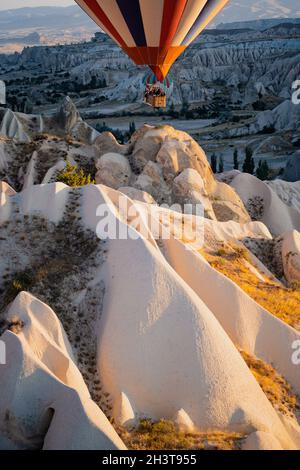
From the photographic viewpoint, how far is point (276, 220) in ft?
92.3

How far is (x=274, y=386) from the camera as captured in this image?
14.8m

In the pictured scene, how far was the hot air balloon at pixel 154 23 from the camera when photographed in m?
20.0

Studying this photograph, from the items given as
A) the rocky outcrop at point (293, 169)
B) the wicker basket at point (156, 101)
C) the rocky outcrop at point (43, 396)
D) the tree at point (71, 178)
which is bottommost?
the rocky outcrop at point (43, 396)

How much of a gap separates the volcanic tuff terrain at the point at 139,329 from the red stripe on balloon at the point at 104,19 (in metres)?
6.80

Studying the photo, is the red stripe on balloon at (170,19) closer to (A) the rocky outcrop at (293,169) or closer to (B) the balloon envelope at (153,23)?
(B) the balloon envelope at (153,23)

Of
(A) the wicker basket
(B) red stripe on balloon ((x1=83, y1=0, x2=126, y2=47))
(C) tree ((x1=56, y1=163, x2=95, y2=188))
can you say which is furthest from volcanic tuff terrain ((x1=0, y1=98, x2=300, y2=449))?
(B) red stripe on balloon ((x1=83, y1=0, x2=126, y2=47))

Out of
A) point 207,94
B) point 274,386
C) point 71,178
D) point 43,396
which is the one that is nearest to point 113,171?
point 71,178

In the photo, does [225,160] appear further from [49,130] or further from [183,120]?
[183,120]

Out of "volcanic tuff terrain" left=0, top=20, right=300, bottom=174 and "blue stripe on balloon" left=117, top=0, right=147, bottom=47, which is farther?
"volcanic tuff terrain" left=0, top=20, right=300, bottom=174

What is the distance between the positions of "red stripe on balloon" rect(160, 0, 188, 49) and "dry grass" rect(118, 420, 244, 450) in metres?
13.4

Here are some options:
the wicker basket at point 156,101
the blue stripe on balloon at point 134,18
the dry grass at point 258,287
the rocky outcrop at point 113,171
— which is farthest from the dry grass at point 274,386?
the blue stripe on balloon at point 134,18

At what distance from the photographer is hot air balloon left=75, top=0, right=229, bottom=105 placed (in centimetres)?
2005

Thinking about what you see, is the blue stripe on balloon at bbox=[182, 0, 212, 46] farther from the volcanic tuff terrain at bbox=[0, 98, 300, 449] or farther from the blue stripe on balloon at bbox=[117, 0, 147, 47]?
the volcanic tuff terrain at bbox=[0, 98, 300, 449]
